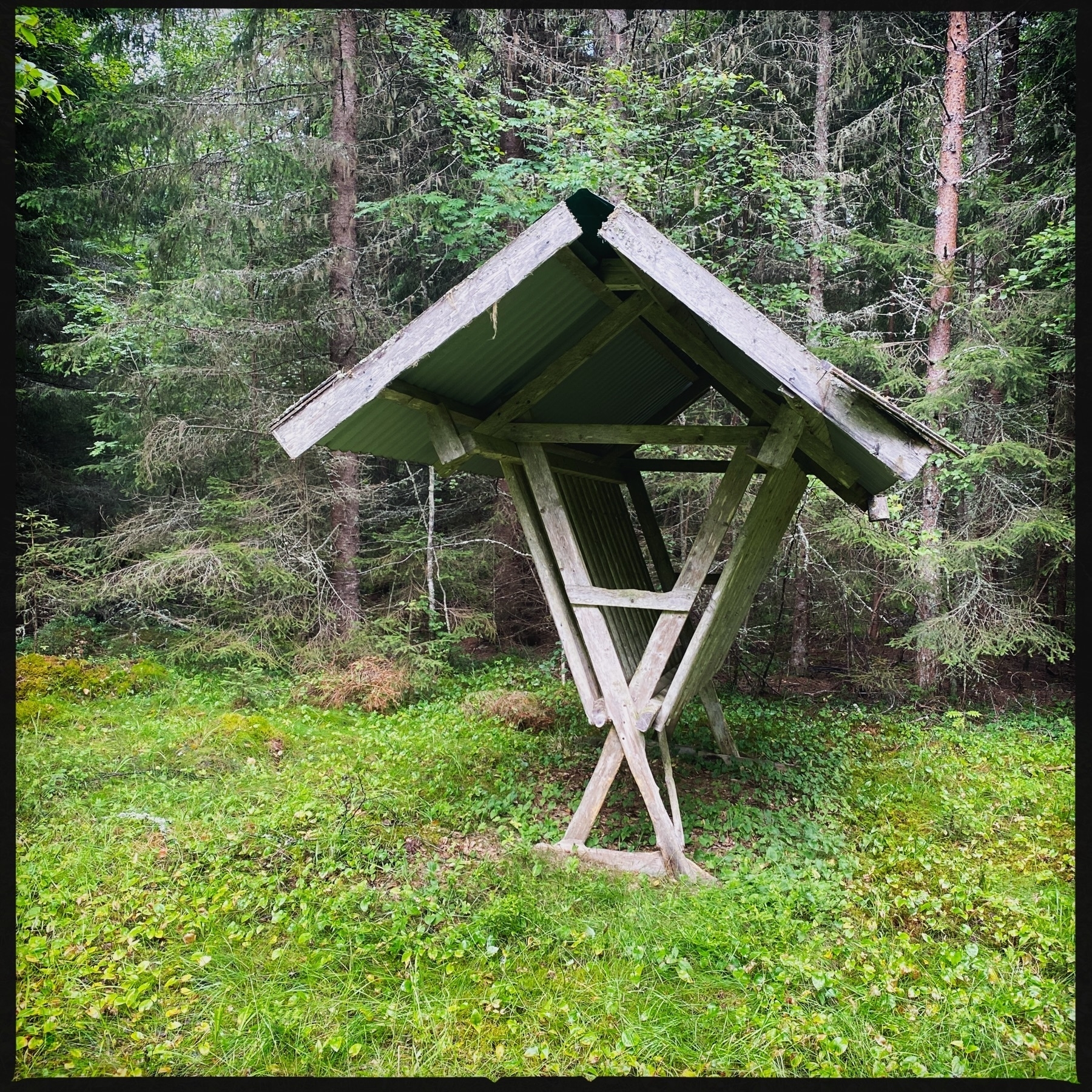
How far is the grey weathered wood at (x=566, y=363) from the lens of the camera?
4598mm

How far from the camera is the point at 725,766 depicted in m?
6.57

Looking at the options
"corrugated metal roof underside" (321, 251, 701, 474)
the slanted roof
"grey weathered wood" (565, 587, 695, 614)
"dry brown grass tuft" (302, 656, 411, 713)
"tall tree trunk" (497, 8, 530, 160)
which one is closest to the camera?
→ the slanted roof

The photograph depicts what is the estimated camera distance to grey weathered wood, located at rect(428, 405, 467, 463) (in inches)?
180

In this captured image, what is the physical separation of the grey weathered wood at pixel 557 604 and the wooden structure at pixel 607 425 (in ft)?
0.05

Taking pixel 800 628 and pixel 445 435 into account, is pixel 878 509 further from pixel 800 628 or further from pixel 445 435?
pixel 800 628

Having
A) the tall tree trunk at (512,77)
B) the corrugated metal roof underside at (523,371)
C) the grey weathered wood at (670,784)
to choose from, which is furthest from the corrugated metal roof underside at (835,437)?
the tall tree trunk at (512,77)

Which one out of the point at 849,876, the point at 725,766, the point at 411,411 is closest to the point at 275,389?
the point at 411,411

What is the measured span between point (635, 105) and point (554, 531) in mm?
7016

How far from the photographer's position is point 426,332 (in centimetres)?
372

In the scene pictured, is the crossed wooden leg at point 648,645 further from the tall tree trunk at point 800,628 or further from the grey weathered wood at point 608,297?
the tall tree trunk at point 800,628

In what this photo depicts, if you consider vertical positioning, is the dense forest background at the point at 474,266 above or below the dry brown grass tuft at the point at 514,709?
above

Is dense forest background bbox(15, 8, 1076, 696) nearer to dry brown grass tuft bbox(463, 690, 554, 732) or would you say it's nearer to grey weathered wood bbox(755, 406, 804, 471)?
dry brown grass tuft bbox(463, 690, 554, 732)

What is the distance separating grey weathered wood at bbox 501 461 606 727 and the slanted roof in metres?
0.55

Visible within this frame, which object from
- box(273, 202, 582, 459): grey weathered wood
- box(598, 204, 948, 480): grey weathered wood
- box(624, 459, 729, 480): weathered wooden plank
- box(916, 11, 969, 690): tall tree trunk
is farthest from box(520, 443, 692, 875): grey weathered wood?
box(916, 11, 969, 690): tall tree trunk
